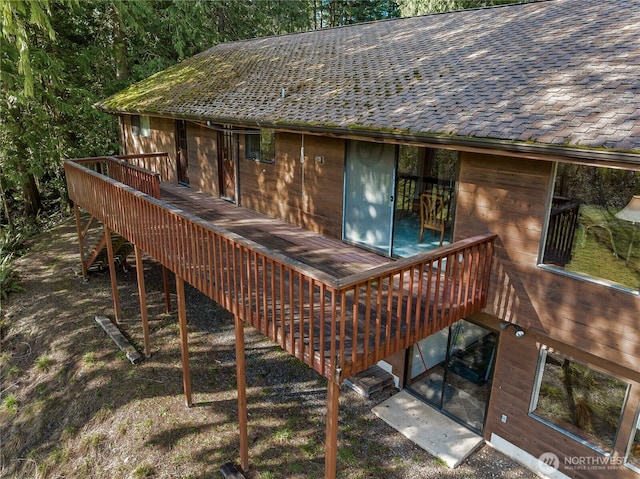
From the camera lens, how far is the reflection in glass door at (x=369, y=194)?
23.8 feet

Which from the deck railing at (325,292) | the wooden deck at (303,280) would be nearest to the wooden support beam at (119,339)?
the wooden deck at (303,280)

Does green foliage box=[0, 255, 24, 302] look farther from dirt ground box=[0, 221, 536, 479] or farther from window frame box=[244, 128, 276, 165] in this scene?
window frame box=[244, 128, 276, 165]

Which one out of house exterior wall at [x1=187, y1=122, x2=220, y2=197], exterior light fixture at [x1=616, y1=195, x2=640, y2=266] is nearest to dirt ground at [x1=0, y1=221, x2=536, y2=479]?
house exterior wall at [x1=187, y1=122, x2=220, y2=197]

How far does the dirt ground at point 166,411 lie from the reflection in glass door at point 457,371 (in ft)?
2.05

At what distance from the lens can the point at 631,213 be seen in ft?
15.7

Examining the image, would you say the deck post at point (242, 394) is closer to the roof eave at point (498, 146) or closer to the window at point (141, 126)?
the roof eave at point (498, 146)

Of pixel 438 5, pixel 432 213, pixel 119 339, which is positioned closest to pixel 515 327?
pixel 432 213

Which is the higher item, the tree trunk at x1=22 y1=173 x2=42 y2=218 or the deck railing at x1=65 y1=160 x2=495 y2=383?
the deck railing at x1=65 y1=160 x2=495 y2=383

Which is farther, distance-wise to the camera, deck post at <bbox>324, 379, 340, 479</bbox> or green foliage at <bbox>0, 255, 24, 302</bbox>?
green foliage at <bbox>0, 255, 24, 302</bbox>

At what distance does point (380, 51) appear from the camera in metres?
10.2

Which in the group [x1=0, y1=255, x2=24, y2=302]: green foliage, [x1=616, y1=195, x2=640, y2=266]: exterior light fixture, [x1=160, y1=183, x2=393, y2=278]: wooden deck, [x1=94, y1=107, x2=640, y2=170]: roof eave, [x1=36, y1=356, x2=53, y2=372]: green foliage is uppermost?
[x1=94, y1=107, x2=640, y2=170]: roof eave

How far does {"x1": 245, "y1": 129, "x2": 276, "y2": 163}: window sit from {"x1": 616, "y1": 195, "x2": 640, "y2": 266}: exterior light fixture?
6.64 m

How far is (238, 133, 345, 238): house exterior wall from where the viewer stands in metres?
8.22

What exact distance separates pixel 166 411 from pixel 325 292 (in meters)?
4.08
